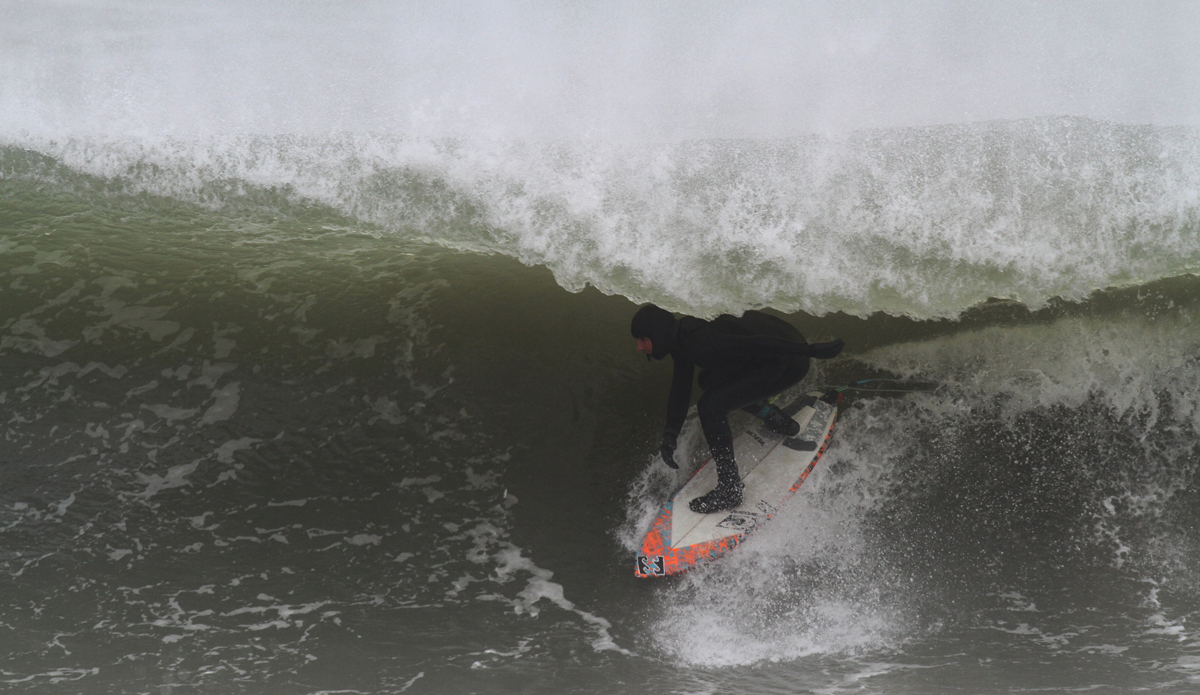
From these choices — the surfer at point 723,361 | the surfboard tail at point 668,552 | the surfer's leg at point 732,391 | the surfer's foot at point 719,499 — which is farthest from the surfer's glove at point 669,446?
the surfboard tail at point 668,552

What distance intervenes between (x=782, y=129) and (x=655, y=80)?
0.67m

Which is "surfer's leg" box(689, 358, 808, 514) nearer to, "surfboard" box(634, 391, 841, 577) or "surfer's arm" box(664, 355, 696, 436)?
"surfer's arm" box(664, 355, 696, 436)

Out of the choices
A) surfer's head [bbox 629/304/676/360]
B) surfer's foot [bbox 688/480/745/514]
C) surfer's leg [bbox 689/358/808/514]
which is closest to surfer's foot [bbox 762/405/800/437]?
surfer's leg [bbox 689/358/808/514]

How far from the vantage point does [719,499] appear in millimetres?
3191

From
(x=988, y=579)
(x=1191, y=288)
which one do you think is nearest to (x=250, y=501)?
(x=988, y=579)

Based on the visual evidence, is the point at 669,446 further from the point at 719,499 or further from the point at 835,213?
the point at 835,213

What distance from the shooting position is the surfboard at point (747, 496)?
3.20m

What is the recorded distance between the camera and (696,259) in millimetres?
2818

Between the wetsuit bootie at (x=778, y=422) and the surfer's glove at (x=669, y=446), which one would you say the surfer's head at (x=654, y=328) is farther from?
the wetsuit bootie at (x=778, y=422)

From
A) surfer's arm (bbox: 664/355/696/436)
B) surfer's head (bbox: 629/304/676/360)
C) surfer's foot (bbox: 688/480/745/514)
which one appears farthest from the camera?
surfer's foot (bbox: 688/480/745/514)

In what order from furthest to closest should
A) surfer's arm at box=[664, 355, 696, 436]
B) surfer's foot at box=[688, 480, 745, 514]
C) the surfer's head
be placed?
surfer's foot at box=[688, 480, 745, 514] < surfer's arm at box=[664, 355, 696, 436] < the surfer's head

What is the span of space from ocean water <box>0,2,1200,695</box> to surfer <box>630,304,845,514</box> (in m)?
0.12

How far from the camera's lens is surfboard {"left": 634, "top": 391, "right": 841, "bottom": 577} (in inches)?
126

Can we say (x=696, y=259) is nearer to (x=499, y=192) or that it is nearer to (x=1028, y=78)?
(x=499, y=192)
